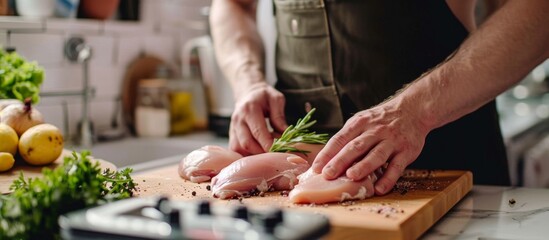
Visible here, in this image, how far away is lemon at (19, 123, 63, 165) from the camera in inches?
60.5

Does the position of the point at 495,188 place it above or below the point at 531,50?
below

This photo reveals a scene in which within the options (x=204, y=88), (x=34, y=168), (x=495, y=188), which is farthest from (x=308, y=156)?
(x=204, y=88)

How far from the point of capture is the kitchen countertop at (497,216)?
45.2 inches

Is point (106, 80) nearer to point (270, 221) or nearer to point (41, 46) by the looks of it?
point (41, 46)

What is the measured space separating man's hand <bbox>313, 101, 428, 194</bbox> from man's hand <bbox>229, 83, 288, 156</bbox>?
28cm

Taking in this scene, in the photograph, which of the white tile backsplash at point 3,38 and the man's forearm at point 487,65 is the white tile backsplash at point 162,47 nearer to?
the white tile backsplash at point 3,38

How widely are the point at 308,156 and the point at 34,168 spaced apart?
2.02 feet

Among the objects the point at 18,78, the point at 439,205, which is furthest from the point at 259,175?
the point at 18,78

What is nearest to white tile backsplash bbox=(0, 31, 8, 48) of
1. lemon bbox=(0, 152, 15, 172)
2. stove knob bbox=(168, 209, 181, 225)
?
lemon bbox=(0, 152, 15, 172)

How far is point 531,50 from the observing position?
1358 millimetres

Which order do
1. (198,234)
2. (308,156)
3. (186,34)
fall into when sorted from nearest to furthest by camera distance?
(198,234) < (308,156) < (186,34)

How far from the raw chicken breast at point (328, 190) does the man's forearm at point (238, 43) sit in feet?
1.97

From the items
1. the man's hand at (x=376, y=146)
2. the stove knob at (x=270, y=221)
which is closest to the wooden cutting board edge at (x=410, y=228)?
the man's hand at (x=376, y=146)

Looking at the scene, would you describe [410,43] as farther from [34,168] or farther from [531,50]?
[34,168]
